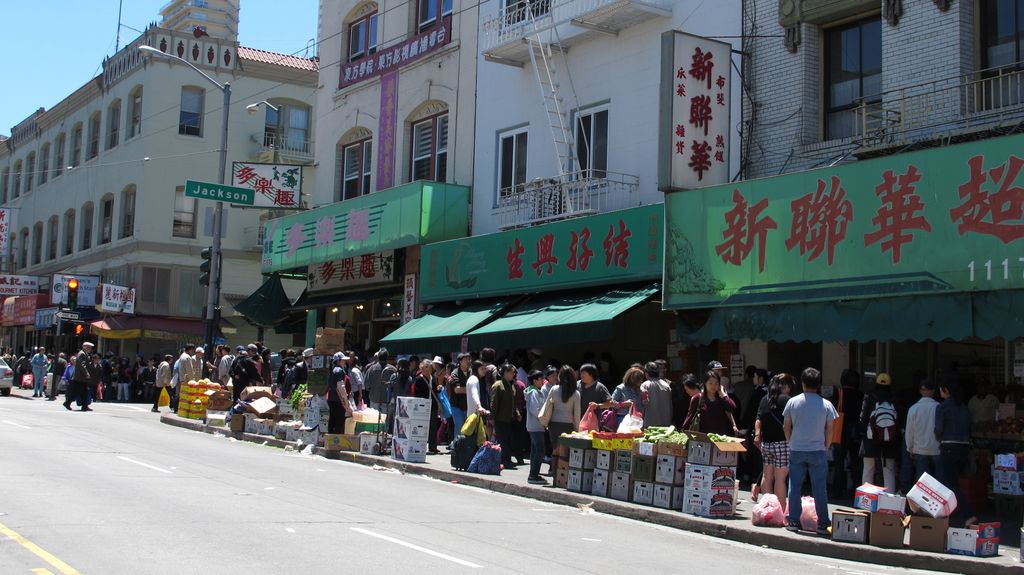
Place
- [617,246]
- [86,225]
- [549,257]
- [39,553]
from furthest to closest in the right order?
1. [86,225]
2. [549,257]
3. [617,246]
4. [39,553]

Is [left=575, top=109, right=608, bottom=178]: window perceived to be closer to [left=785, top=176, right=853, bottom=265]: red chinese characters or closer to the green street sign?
[left=785, top=176, right=853, bottom=265]: red chinese characters

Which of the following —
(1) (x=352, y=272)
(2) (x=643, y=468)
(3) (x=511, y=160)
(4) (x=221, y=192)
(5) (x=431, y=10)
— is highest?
(5) (x=431, y=10)

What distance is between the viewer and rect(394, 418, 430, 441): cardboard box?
17.3 meters

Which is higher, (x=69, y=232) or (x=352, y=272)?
(x=69, y=232)

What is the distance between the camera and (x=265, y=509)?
448 inches

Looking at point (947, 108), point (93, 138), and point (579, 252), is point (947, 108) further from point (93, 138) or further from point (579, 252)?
point (93, 138)

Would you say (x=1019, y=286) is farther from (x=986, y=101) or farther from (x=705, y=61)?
(x=705, y=61)

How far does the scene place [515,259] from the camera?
71.0ft

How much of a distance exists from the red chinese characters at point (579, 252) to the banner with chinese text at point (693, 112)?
280cm

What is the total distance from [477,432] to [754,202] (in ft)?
→ 17.7

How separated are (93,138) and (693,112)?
129 ft

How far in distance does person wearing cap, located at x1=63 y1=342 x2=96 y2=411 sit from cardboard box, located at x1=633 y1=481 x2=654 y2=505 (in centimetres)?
1854

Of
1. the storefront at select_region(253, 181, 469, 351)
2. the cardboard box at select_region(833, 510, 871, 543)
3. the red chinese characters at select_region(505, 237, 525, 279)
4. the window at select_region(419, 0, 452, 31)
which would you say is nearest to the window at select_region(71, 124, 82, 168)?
the storefront at select_region(253, 181, 469, 351)

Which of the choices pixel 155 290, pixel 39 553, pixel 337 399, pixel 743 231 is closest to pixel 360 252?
pixel 337 399
